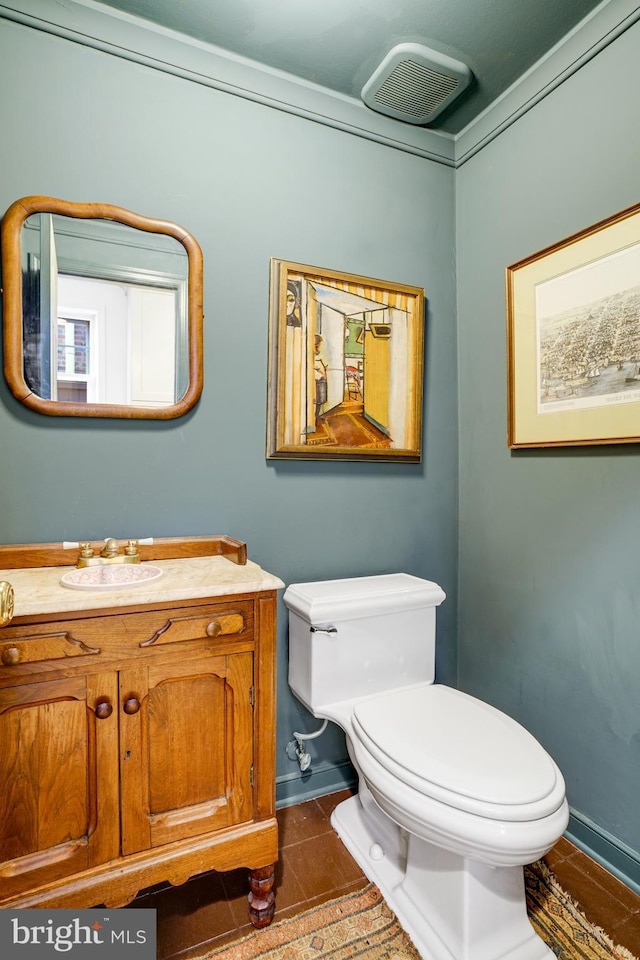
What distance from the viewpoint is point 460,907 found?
44.8 inches

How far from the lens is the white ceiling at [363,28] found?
56.6 inches

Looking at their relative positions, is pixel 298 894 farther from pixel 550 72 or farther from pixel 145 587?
pixel 550 72

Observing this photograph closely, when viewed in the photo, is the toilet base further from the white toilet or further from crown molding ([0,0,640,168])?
crown molding ([0,0,640,168])

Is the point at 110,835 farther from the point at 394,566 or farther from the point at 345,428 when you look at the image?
the point at 345,428

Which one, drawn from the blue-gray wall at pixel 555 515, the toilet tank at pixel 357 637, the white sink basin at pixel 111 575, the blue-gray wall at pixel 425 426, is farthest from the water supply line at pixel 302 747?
the white sink basin at pixel 111 575

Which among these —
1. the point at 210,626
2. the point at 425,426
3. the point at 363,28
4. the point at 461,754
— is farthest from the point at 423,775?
the point at 363,28

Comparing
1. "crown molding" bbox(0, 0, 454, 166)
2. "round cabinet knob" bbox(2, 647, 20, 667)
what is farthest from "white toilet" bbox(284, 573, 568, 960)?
"crown molding" bbox(0, 0, 454, 166)

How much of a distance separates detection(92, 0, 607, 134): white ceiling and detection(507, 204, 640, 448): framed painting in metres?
0.65

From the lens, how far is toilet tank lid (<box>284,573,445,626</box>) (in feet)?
4.89

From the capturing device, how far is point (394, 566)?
6.21ft

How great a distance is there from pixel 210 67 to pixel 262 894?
94.7 inches

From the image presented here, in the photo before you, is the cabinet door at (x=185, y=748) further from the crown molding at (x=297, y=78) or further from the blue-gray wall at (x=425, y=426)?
the crown molding at (x=297, y=78)

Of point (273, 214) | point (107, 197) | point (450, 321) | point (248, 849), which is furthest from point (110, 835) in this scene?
point (450, 321)

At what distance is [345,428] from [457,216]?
3.38 feet
